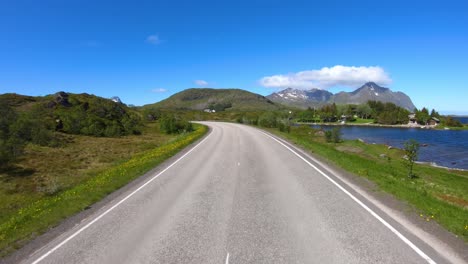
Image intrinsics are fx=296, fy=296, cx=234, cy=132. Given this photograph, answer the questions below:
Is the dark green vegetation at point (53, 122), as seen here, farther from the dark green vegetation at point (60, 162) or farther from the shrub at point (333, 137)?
the shrub at point (333, 137)

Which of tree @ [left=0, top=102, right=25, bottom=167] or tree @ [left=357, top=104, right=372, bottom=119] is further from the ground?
tree @ [left=357, top=104, right=372, bottom=119]

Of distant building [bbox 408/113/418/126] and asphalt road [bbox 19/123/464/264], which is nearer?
asphalt road [bbox 19/123/464/264]

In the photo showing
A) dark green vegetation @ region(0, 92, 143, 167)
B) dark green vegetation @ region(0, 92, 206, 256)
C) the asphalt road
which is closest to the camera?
the asphalt road

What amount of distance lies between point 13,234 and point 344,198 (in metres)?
10.5

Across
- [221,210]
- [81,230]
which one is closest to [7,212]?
[81,230]

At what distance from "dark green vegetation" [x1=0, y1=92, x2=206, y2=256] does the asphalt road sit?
69.0 inches

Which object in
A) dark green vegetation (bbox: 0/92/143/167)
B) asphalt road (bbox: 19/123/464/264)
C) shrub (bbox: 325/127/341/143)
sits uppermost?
dark green vegetation (bbox: 0/92/143/167)

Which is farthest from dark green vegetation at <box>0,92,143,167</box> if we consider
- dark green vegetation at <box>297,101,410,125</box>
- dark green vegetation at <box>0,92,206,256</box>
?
dark green vegetation at <box>297,101,410,125</box>

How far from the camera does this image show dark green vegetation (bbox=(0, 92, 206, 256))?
10836mm

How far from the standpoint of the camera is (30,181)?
959 inches

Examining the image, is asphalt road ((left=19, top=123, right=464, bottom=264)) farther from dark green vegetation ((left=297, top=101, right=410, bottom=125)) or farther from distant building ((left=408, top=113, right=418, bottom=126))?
dark green vegetation ((left=297, top=101, right=410, bottom=125))

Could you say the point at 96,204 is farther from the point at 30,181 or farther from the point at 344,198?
the point at 30,181

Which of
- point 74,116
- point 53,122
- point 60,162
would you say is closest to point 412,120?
point 74,116

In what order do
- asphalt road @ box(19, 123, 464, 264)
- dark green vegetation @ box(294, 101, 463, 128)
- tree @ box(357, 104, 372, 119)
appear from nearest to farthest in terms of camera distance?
asphalt road @ box(19, 123, 464, 264) → dark green vegetation @ box(294, 101, 463, 128) → tree @ box(357, 104, 372, 119)
